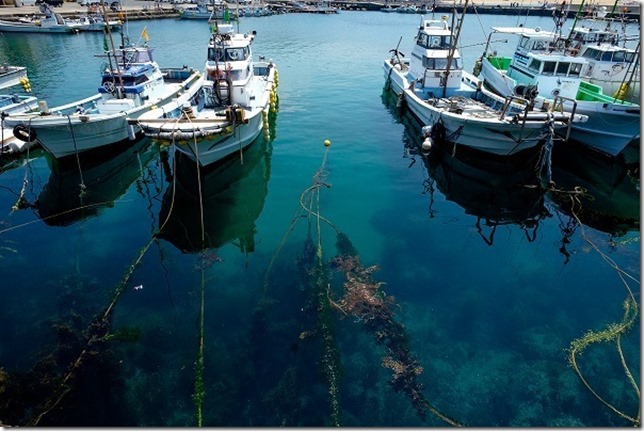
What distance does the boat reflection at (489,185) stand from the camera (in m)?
16.8

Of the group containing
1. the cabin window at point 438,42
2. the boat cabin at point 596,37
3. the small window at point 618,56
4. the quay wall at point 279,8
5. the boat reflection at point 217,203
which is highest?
the quay wall at point 279,8

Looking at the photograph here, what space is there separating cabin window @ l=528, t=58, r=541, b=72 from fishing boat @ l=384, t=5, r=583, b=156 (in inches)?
144

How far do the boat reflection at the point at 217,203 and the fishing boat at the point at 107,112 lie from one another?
11.7 feet

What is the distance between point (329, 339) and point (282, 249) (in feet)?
15.2

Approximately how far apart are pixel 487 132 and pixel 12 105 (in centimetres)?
2705

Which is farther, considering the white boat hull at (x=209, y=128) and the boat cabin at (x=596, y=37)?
the boat cabin at (x=596, y=37)

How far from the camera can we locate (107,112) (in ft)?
67.0

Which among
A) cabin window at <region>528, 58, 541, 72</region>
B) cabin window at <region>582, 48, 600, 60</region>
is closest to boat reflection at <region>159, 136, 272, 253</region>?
cabin window at <region>528, 58, 541, 72</region>

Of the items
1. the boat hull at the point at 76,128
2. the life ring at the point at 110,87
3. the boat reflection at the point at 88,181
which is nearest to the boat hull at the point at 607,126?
the boat reflection at the point at 88,181

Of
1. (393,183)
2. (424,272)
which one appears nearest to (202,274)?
(424,272)

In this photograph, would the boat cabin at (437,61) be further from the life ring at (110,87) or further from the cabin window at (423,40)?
the life ring at (110,87)

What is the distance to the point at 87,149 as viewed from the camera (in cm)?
2014

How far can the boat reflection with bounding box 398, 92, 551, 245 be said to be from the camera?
1675cm

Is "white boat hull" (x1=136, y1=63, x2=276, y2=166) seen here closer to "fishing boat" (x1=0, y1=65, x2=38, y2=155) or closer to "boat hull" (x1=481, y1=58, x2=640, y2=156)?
"fishing boat" (x1=0, y1=65, x2=38, y2=155)
